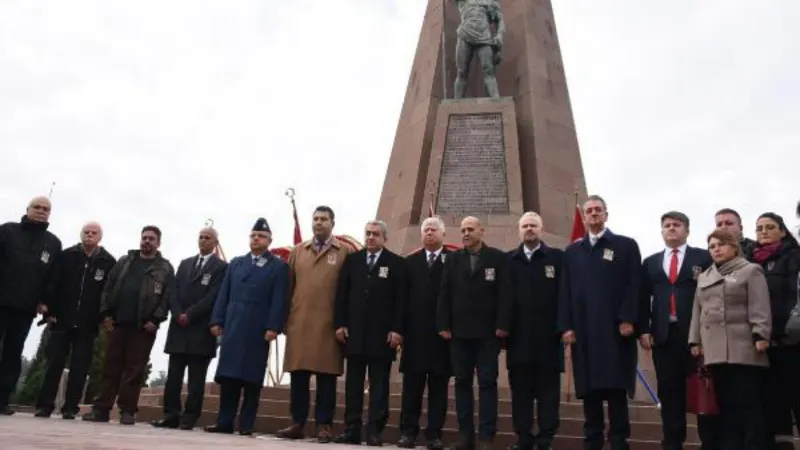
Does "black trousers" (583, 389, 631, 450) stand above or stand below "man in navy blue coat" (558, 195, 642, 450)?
below

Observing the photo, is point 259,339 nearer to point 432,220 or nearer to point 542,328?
point 432,220

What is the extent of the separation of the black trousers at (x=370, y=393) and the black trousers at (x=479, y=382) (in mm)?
614

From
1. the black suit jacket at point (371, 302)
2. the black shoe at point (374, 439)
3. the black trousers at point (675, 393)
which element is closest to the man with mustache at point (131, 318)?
the black suit jacket at point (371, 302)

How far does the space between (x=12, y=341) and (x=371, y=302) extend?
294 cm

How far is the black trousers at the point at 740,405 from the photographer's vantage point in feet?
14.7

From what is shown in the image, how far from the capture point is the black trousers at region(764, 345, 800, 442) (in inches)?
188

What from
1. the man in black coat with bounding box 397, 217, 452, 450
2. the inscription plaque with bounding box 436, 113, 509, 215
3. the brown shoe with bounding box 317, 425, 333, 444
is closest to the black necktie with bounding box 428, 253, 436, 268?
the man in black coat with bounding box 397, 217, 452, 450

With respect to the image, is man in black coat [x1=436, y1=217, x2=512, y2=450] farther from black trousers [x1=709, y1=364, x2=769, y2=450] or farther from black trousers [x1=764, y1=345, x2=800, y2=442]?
black trousers [x1=764, y1=345, x2=800, y2=442]

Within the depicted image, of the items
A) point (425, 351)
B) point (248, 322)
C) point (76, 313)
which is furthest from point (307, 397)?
point (76, 313)

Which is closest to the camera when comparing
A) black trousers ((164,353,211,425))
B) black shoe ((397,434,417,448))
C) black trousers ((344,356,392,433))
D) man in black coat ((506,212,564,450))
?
man in black coat ((506,212,564,450))

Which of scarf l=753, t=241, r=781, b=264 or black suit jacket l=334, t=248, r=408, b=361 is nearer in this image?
scarf l=753, t=241, r=781, b=264

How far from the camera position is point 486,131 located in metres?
10.6

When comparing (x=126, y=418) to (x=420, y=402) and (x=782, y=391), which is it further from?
(x=782, y=391)

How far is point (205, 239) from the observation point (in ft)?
21.0
